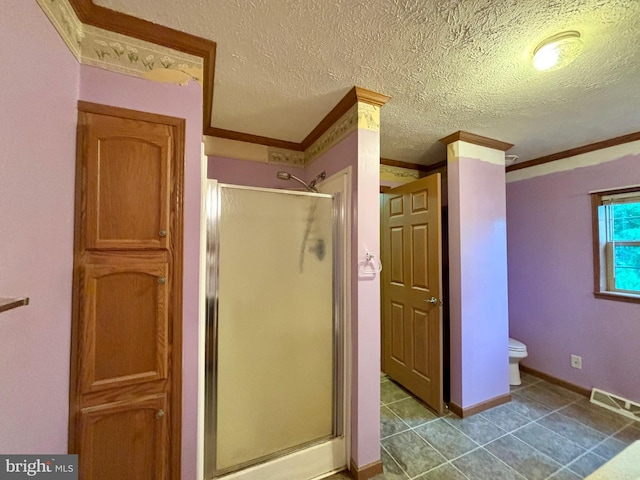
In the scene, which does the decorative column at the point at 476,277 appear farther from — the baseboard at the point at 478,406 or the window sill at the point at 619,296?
the window sill at the point at 619,296

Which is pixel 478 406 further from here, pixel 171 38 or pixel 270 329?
pixel 171 38

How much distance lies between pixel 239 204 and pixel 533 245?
3.09 m

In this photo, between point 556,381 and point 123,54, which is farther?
point 556,381

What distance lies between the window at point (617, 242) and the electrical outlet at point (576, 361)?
63 cm

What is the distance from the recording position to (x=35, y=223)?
2.79 feet

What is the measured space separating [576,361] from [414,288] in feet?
5.68

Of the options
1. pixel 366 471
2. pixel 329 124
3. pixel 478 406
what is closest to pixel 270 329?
pixel 366 471

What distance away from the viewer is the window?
222 cm

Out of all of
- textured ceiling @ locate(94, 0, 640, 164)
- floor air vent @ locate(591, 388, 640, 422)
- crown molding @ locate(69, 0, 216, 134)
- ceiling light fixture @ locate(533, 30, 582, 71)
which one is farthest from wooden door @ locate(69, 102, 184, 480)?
floor air vent @ locate(591, 388, 640, 422)

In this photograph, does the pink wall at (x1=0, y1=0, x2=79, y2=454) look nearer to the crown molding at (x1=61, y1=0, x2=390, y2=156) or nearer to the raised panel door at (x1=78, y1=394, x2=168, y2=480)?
the raised panel door at (x1=78, y1=394, x2=168, y2=480)

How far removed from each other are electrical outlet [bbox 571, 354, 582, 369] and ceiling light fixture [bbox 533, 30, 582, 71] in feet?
8.50

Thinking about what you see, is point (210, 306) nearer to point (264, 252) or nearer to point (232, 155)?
point (264, 252)

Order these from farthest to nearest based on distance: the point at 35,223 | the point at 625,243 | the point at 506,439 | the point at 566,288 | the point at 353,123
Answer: the point at 566,288, the point at 625,243, the point at 506,439, the point at 353,123, the point at 35,223

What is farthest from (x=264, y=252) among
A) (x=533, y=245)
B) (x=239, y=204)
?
(x=533, y=245)
